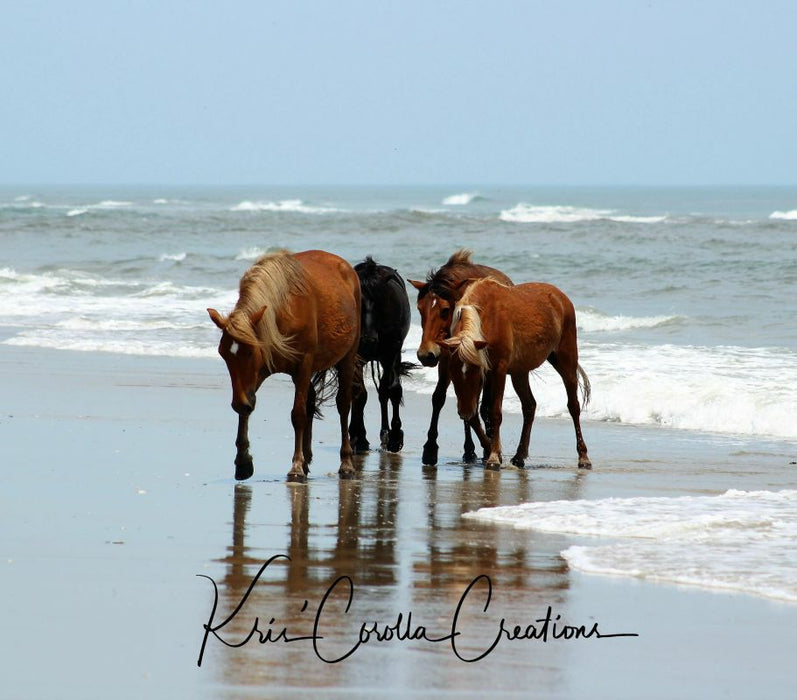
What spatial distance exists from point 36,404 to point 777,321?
12210 mm

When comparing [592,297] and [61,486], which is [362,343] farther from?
[592,297]

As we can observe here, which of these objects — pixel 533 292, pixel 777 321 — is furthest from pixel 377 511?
pixel 777 321

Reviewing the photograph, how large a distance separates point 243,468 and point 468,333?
1.75 metres

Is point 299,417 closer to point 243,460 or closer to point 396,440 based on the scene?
point 243,460

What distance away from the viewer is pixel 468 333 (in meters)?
9.06

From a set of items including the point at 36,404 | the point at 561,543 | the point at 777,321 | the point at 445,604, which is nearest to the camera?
the point at 445,604

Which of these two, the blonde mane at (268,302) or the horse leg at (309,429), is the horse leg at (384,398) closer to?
the horse leg at (309,429)

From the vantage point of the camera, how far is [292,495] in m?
8.15

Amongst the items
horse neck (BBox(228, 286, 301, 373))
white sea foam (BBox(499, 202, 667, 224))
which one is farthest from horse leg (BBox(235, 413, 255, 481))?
white sea foam (BBox(499, 202, 667, 224))

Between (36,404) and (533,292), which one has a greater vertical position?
(533,292)

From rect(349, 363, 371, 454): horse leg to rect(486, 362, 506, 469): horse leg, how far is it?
122 centimetres

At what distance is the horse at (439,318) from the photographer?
29.7 ft

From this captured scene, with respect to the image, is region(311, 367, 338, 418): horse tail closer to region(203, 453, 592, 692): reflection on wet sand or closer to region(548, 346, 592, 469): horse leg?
region(203, 453, 592, 692): reflection on wet sand
